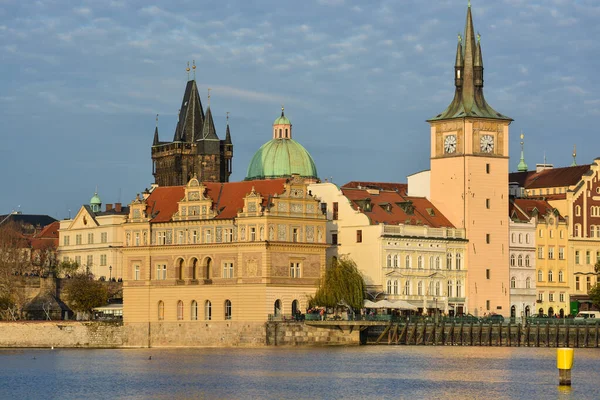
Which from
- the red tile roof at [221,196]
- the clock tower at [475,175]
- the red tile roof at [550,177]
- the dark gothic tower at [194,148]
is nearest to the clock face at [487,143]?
the clock tower at [475,175]

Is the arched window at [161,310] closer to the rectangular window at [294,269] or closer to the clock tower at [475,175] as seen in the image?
the rectangular window at [294,269]

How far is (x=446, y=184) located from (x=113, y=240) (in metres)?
36.4

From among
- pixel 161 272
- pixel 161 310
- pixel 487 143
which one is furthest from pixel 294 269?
pixel 487 143

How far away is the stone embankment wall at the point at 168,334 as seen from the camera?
130750 millimetres

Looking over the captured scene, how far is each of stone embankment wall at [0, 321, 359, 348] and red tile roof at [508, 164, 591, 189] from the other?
34337 mm

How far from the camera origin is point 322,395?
87438 millimetres

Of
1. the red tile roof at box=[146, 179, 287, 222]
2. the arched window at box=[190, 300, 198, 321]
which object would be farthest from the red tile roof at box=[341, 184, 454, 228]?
the arched window at box=[190, 300, 198, 321]

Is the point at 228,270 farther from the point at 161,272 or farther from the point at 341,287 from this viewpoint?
the point at 341,287

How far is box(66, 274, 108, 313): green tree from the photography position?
496ft

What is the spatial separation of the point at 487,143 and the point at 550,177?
15367 millimetres

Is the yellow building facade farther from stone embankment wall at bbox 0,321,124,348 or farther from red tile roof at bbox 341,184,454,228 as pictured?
red tile roof at bbox 341,184,454,228

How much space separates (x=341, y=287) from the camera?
133m

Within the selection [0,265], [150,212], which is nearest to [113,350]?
[150,212]

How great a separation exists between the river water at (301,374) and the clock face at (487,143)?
24.6 m
